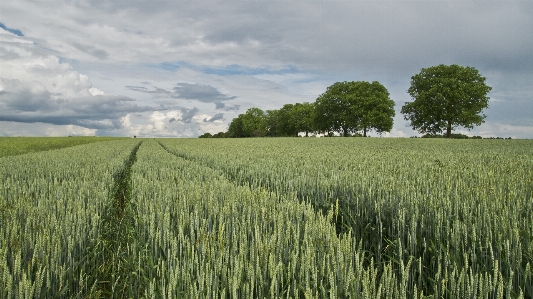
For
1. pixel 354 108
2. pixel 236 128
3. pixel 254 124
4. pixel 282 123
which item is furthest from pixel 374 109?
pixel 236 128

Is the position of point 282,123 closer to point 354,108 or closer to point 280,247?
point 354,108

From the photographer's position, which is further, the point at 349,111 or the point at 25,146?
the point at 349,111

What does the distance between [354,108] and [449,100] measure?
14.9 meters

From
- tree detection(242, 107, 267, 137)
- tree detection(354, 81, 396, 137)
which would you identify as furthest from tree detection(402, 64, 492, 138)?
tree detection(242, 107, 267, 137)

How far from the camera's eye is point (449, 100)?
46.8 m

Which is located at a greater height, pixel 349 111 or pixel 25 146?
pixel 349 111

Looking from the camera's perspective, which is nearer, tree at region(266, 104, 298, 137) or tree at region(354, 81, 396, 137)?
tree at region(354, 81, 396, 137)

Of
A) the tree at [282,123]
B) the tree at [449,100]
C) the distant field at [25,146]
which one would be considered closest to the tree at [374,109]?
the tree at [449,100]

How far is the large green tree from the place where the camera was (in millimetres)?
56406

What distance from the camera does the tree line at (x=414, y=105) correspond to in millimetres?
46375

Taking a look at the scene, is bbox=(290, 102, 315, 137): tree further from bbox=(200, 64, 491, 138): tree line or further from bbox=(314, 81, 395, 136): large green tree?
bbox=(314, 81, 395, 136): large green tree

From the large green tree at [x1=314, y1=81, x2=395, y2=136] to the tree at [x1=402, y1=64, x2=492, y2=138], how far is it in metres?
6.95

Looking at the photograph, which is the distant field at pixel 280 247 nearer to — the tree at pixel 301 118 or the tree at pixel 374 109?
the tree at pixel 374 109

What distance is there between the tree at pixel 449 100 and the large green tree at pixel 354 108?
22.8 feet
